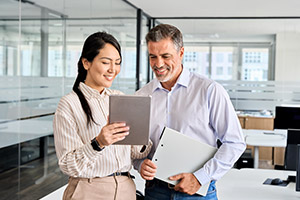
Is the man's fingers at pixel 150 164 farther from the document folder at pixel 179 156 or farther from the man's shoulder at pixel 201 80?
the man's shoulder at pixel 201 80

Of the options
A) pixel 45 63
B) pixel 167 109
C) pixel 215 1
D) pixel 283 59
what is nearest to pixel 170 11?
pixel 215 1

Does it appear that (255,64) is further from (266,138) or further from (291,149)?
(291,149)

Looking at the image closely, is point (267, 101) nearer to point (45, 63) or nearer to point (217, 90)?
point (45, 63)

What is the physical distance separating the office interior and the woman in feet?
6.21

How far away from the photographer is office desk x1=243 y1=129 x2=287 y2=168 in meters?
5.67

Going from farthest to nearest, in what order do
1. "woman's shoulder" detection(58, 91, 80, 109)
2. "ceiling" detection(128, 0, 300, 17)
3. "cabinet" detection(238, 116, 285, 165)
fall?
"cabinet" detection(238, 116, 285, 165) < "ceiling" detection(128, 0, 300, 17) < "woman's shoulder" detection(58, 91, 80, 109)

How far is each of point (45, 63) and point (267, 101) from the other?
5228 mm

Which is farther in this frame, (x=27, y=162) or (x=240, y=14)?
(x=240, y=14)

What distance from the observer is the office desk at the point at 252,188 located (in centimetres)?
315

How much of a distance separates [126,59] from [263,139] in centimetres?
264

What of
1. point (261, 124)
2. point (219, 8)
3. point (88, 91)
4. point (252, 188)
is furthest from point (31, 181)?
point (261, 124)

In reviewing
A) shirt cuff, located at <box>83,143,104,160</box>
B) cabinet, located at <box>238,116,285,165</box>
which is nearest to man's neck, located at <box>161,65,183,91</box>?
shirt cuff, located at <box>83,143,104,160</box>

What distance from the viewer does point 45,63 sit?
4125 mm

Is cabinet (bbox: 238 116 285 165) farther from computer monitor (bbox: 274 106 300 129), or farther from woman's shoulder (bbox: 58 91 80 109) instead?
woman's shoulder (bbox: 58 91 80 109)
